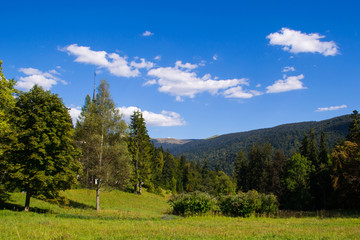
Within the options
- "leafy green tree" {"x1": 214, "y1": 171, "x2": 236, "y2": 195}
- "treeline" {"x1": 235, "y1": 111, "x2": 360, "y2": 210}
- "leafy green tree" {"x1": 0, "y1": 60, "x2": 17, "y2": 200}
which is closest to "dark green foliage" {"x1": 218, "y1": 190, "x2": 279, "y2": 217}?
"treeline" {"x1": 235, "y1": 111, "x2": 360, "y2": 210}

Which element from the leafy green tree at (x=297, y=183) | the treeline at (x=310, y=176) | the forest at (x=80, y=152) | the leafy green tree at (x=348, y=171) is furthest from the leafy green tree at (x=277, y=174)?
the leafy green tree at (x=348, y=171)

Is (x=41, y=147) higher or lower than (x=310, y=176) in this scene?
higher

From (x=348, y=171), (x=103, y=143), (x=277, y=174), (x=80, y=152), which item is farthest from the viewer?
(x=277, y=174)

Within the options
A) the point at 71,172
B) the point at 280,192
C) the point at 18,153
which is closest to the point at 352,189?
the point at 280,192

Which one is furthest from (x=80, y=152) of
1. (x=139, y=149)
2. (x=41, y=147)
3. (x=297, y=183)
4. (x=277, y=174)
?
(x=277, y=174)

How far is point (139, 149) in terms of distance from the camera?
49031mm

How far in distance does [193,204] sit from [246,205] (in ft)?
15.5

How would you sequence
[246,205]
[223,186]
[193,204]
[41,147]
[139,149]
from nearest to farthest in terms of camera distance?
[41,147], [193,204], [246,205], [139,149], [223,186]

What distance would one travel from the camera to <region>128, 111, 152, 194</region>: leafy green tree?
1871 inches

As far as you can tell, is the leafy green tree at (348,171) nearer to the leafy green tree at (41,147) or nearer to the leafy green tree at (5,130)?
the leafy green tree at (41,147)

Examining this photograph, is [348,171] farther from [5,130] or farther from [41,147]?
[5,130]

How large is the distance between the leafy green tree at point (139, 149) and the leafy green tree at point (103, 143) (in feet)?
62.3

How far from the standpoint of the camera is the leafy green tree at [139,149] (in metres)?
47.5

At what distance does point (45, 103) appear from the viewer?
2017cm
